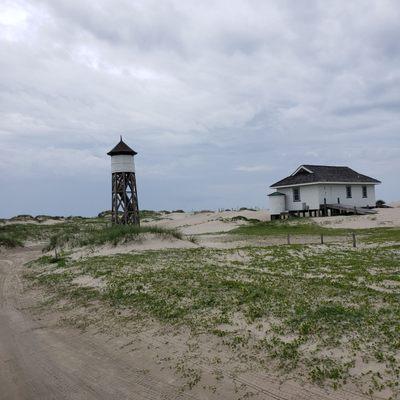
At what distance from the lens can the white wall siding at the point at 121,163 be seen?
96.6 feet

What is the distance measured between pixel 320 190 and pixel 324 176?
1678 mm

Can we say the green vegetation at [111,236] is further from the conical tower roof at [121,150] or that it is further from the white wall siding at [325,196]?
the white wall siding at [325,196]

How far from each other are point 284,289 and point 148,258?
24.6ft

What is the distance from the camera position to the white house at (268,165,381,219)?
40.5 meters

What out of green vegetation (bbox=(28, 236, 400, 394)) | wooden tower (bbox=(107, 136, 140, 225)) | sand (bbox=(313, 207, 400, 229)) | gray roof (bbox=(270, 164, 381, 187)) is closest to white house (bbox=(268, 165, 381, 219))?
gray roof (bbox=(270, 164, 381, 187))

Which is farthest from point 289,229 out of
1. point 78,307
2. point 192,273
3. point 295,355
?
point 295,355

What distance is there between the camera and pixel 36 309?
11047mm

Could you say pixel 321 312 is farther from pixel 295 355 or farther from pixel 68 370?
pixel 68 370

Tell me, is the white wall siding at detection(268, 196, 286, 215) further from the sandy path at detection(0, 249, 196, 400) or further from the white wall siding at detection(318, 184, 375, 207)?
the sandy path at detection(0, 249, 196, 400)

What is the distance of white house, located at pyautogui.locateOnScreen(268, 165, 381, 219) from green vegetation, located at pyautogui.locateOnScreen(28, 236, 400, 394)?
80.5 feet

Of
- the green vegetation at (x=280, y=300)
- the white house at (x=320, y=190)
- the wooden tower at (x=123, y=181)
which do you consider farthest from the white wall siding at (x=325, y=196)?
the green vegetation at (x=280, y=300)

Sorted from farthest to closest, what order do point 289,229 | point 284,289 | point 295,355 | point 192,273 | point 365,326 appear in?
1. point 289,229
2. point 192,273
3. point 284,289
4. point 365,326
5. point 295,355

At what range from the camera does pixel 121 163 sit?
2947 centimetres

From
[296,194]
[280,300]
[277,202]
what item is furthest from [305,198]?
[280,300]
